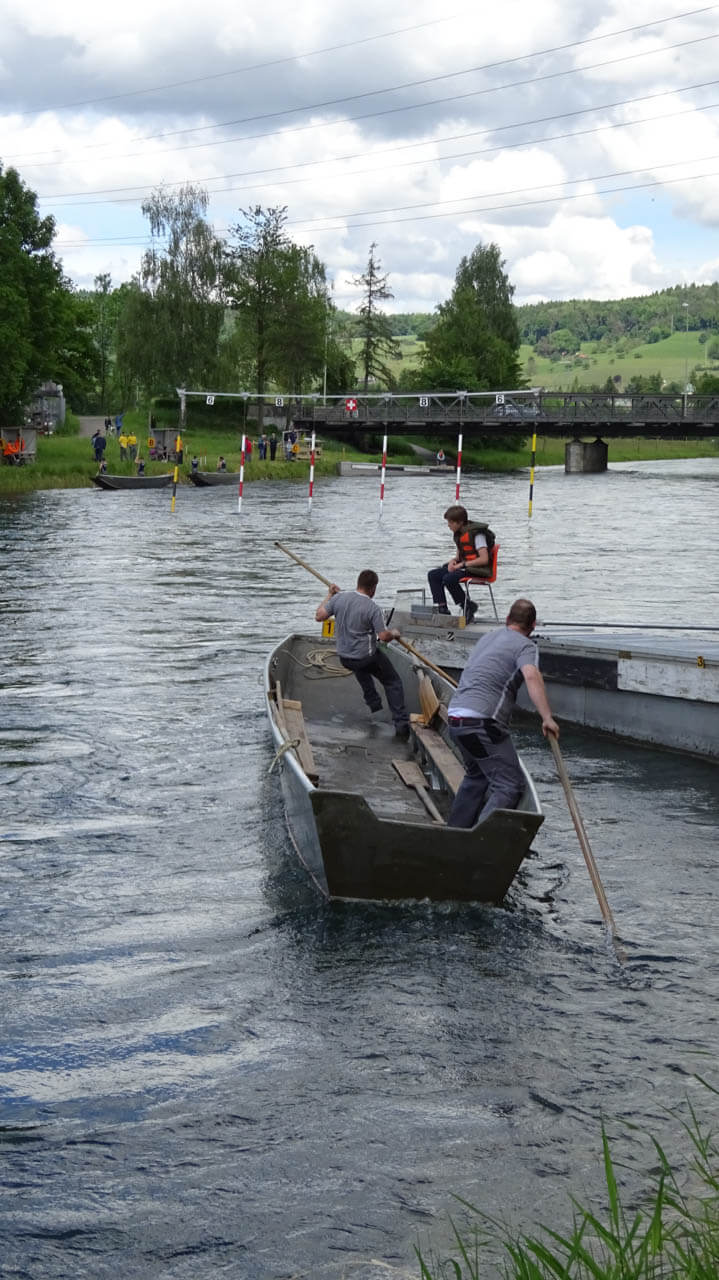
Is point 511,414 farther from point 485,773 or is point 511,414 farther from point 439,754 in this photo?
point 485,773

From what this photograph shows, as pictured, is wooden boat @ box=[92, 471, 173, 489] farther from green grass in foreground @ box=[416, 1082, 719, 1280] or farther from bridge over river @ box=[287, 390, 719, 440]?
green grass in foreground @ box=[416, 1082, 719, 1280]

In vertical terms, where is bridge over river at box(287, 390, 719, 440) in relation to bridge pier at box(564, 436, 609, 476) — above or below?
above

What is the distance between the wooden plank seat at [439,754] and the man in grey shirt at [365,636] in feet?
0.87

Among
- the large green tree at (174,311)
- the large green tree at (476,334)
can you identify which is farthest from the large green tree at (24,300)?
the large green tree at (476,334)

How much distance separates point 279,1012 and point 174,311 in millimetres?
79851

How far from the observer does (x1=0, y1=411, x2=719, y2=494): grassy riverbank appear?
186 feet

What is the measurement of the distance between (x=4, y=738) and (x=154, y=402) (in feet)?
253

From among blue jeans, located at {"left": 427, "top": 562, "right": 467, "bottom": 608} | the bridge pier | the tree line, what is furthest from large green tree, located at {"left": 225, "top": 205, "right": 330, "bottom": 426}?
blue jeans, located at {"left": 427, "top": 562, "right": 467, "bottom": 608}

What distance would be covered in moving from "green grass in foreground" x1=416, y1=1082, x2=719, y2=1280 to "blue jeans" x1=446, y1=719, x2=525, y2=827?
3.17 meters

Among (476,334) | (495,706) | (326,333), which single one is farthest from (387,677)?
(476,334)

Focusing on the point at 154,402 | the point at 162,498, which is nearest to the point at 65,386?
the point at 154,402

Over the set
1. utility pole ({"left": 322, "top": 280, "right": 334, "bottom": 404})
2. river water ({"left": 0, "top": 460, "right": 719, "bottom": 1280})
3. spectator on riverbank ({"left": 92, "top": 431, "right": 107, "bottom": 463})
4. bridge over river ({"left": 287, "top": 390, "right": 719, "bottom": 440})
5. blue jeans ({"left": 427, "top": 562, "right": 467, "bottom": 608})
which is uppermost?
utility pole ({"left": 322, "top": 280, "right": 334, "bottom": 404})

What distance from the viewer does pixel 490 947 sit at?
9172 millimetres

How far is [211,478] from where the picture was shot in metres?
61.6
